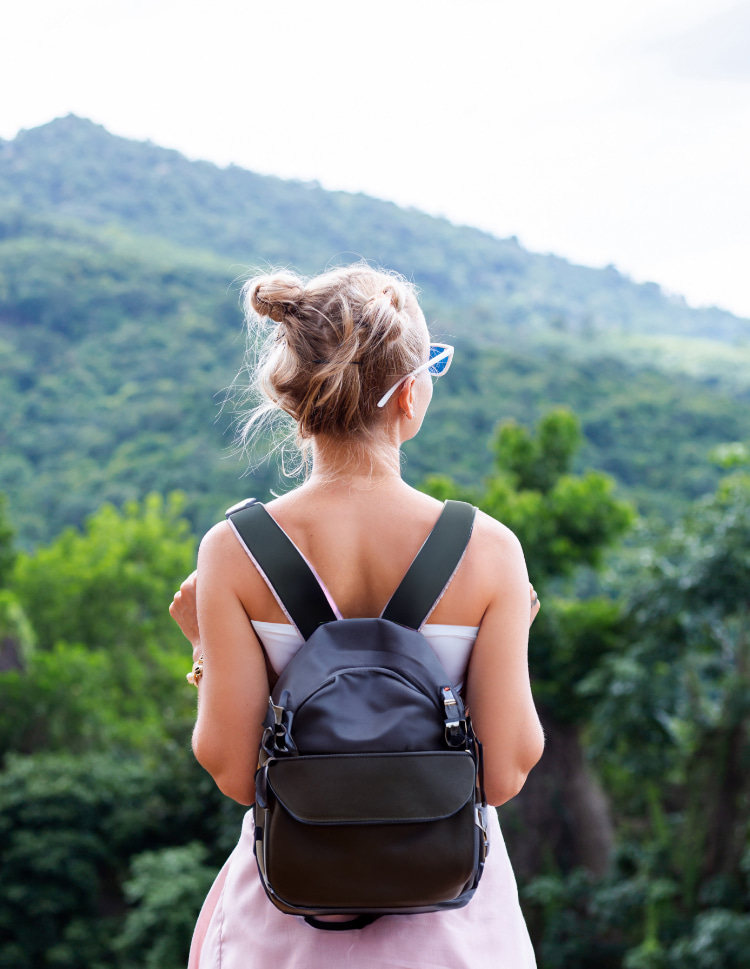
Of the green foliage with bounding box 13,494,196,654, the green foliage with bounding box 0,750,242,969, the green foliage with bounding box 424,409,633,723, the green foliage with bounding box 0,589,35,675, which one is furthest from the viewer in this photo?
the green foliage with bounding box 13,494,196,654

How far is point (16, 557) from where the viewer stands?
17.2 metres

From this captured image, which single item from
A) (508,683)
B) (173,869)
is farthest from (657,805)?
(508,683)

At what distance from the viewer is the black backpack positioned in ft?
2.84

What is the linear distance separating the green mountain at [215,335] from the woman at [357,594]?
0.23 m

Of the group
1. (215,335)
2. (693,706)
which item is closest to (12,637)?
(693,706)

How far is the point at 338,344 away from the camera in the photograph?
1011 millimetres

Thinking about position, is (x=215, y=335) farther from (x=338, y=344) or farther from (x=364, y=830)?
(x=364, y=830)

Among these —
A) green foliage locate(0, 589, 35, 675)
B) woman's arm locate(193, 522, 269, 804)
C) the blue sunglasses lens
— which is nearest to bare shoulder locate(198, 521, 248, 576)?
woman's arm locate(193, 522, 269, 804)

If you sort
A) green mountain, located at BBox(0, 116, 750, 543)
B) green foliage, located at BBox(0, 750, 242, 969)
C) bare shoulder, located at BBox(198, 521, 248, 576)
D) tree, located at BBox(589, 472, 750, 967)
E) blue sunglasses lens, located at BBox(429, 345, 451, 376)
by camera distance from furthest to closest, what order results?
green mountain, located at BBox(0, 116, 750, 543)
green foliage, located at BBox(0, 750, 242, 969)
tree, located at BBox(589, 472, 750, 967)
blue sunglasses lens, located at BBox(429, 345, 451, 376)
bare shoulder, located at BBox(198, 521, 248, 576)

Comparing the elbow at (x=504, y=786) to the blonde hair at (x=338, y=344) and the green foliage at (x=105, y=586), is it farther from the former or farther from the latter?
the green foliage at (x=105, y=586)

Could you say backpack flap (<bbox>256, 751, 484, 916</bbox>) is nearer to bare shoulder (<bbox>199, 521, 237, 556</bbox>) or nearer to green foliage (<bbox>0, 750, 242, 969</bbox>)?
bare shoulder (<bbox>199, 521, 237, 556</bbox>)

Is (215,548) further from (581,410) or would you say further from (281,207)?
(281,207)

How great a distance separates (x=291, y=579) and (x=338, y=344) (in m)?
0.29

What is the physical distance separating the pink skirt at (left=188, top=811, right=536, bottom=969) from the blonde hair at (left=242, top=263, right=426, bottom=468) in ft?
1.77
